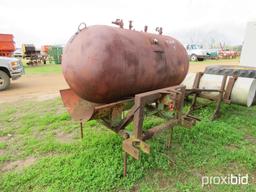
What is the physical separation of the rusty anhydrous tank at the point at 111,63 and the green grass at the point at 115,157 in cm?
98

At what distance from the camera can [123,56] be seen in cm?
236

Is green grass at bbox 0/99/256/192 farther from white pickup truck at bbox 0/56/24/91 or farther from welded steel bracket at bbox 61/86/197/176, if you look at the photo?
white pickup truck at bbox 0/56/24/91

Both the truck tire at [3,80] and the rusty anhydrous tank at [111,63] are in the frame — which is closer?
the rusty anhydrous tank at [111,63]

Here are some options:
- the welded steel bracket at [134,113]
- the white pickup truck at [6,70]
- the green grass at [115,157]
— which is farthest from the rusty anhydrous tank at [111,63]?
the white pickup truck at [6,70]

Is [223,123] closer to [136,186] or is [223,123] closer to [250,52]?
[136,186]

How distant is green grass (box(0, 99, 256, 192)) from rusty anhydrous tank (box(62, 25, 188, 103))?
3.22ft

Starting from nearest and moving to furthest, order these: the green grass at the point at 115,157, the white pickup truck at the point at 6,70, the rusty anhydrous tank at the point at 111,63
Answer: the rusty anhydrous tank at the point at 111,63
the green grass at the point at 115,157
the white pickup truck at the point at 6,70

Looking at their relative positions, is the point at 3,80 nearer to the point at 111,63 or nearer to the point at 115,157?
the point at 115,157

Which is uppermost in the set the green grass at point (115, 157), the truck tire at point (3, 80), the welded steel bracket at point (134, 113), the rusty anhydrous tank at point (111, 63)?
the rusty anhydrous tank at point (111, 63)

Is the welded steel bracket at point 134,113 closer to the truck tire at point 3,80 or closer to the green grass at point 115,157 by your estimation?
the green grass at point 115,157

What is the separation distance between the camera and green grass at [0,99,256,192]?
241 centimetres

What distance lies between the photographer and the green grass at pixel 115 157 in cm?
241

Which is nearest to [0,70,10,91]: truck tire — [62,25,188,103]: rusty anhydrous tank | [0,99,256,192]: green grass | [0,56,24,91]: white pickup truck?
[0,56,24,91]: white pickup truck

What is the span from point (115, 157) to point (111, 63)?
1428mm
